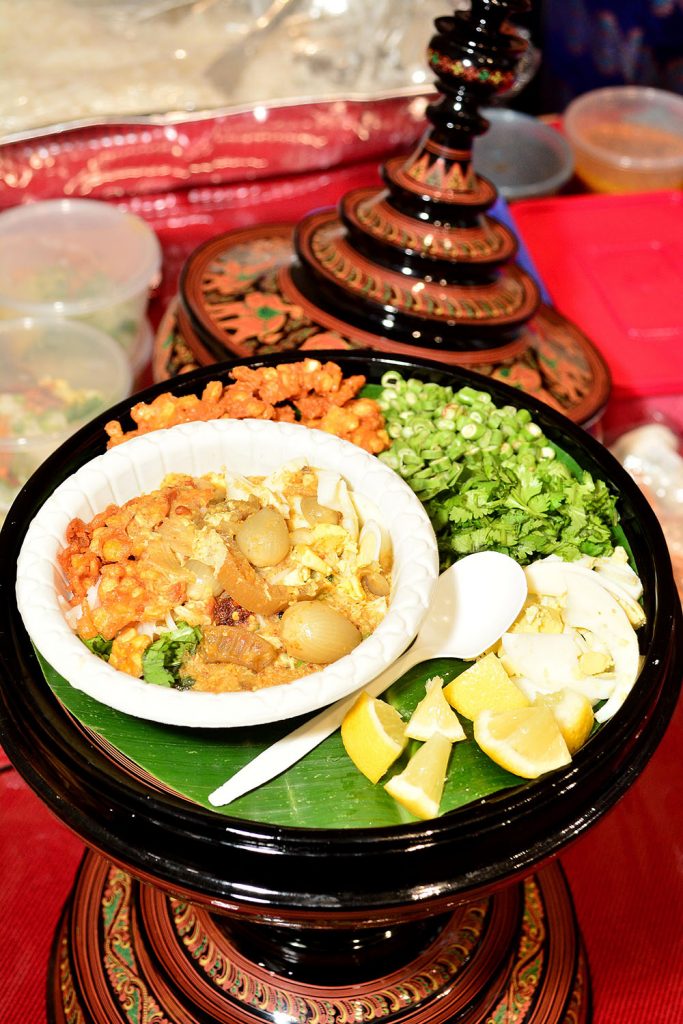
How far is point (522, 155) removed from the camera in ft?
8.91

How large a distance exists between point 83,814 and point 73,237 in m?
1.74

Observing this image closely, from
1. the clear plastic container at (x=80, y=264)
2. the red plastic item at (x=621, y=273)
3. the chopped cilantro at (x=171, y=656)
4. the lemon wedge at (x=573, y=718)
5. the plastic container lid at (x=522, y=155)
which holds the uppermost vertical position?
the lemon wedge at (x=573, y=718)

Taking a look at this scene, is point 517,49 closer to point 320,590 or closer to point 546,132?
point 320,590

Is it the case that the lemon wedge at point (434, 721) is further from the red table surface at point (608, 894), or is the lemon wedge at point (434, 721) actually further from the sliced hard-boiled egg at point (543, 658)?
the red table surface at point (608, 894)

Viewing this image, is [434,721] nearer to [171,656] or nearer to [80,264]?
[171,656]

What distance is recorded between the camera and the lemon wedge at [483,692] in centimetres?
89

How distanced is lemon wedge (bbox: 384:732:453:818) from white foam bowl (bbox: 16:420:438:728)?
100mm

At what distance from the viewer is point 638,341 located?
211 centimetres

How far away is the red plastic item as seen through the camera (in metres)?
2.07

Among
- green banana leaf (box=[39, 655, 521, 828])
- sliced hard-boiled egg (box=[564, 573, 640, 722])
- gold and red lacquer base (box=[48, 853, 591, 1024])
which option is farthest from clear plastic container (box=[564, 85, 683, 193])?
green banana leaf (box=[39, 655, 521, 828])

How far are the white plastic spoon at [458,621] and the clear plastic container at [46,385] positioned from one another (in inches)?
38.4

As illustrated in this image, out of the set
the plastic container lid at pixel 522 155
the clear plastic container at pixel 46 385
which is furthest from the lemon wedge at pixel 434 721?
the plastic container lid at pixel 522 155

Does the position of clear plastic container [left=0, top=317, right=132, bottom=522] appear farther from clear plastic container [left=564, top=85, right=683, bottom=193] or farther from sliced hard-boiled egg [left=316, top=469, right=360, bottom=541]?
clear plastic container [left=564, top=85, right=683, bottom=193]

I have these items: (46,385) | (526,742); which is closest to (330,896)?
(526,742)
